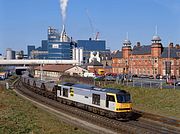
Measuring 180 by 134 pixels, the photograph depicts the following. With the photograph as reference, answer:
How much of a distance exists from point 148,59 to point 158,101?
74925mm

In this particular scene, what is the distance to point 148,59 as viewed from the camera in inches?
4906

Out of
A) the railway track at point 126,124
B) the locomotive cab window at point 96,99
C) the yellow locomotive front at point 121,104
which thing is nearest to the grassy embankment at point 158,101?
the railway track at point 126,124

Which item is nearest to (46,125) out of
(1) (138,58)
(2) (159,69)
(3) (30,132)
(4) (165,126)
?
(3) (30,132)

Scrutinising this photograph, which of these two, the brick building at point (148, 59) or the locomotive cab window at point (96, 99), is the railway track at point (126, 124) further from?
the brick building at point (148, 59)

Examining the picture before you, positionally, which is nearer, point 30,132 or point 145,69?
point 30,132

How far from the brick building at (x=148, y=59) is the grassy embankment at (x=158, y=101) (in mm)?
51965

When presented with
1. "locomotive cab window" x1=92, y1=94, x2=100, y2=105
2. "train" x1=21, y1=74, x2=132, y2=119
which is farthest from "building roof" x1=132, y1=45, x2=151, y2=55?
"locomotive cab window" x1=92, y1=94, x2=100, y2=105

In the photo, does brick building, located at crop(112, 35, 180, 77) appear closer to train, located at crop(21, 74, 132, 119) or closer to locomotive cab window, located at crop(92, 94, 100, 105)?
train, located at crop(21, 74, 132, 119)

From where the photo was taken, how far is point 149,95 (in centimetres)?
5484

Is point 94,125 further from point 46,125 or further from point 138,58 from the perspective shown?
point 138,58

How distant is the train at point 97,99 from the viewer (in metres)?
39.0

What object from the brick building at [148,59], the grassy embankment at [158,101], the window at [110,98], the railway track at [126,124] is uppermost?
the brick building at [148,59]

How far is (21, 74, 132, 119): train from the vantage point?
3903 cm

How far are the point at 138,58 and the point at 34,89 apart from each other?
56.9 meters
